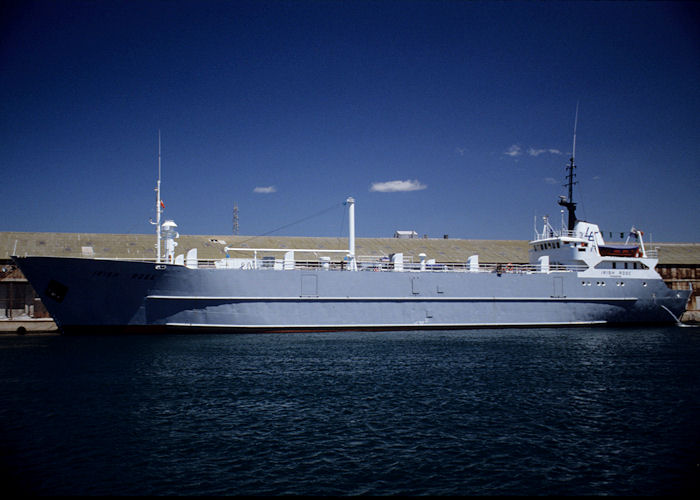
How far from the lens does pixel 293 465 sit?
7941mm

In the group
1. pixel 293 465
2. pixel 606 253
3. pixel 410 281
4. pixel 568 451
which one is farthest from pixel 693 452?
pixel 606 253

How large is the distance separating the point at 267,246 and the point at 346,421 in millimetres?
29948

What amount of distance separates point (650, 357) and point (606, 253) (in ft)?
38.1

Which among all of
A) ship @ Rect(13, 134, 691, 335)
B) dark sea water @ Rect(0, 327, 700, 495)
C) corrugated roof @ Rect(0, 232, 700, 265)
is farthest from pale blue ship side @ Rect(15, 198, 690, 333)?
corrugated roof @ Rect(0, 232, 700, 265)

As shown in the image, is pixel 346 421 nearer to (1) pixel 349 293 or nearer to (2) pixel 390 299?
(1) pixel 349 293

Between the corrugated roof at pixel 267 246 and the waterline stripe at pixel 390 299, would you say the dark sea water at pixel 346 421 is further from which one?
the corrugated roof at pixel 267 246

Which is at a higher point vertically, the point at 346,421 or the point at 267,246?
the point at 267,246

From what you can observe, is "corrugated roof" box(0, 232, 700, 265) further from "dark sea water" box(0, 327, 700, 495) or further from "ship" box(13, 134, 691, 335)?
"dark sea water" box(0, 327, 700, 495)

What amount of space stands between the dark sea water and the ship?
11.2ft

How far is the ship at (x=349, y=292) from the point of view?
69.5 ft

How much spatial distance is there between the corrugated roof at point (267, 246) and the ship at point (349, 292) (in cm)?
766

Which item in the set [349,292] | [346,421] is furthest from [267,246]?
[346,421]

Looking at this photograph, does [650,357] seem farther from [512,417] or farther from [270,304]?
[270,304]

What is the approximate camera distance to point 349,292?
23.8m
